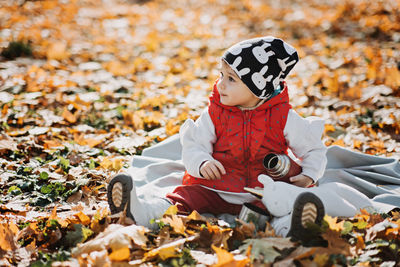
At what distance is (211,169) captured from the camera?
2.36 m

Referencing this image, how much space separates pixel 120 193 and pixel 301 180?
106 centimetres

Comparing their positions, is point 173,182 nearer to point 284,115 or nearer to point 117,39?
point 284,115

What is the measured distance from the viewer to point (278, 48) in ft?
7.90

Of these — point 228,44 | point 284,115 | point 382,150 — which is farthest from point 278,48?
point 228,44

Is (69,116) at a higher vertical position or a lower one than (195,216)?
higher

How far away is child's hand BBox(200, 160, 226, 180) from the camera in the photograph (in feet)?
7.72

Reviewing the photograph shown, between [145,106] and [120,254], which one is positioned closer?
[120,254]

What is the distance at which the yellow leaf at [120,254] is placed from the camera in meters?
1.83

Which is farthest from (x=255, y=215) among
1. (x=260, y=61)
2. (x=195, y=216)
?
(x=260, y=61)

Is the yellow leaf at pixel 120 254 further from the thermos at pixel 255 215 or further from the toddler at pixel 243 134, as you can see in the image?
the thermos at pixel 255 215

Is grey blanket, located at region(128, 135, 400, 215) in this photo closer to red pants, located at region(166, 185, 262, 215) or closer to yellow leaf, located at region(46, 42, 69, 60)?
red pants, located at region(166, 185, 262, 215)

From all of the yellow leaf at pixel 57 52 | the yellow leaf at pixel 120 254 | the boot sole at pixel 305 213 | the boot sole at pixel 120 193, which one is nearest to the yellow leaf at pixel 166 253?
the yellow leaf at pixel 120 254

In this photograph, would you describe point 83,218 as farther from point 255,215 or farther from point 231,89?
point 231,89

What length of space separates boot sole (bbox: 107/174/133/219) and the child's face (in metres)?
0.76
